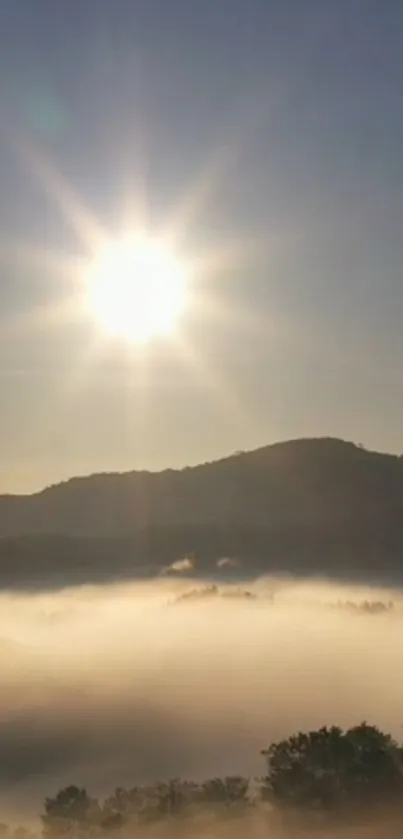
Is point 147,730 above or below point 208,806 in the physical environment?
above

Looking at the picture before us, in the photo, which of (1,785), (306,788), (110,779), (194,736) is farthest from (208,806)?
(194,736)

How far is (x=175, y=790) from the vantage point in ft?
174

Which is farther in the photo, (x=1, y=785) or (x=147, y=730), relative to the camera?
(x=147, y=730)

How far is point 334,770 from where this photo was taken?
1886 inches

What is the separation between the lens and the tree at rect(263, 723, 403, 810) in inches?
1837

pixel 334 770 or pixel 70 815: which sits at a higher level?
pixel 70 815

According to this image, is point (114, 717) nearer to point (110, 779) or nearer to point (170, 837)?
point (110, 779)

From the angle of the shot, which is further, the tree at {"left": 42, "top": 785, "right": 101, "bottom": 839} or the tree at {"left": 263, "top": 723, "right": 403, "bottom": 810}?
the tree at {"left": 42, "top": 785, "right": 101, "bottom": 839}

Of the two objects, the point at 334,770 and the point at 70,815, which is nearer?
the point at 334,770

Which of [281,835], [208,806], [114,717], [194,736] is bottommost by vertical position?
[281,835]

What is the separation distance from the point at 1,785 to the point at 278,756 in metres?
94.6

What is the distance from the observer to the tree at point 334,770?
46.7m

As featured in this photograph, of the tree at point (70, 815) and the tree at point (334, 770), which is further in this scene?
the tree at point (70, 815)

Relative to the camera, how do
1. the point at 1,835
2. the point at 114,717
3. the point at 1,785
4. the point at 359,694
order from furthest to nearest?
the point at 114,717
the point at 359,694
the point at 1,785
the point at 1,835
